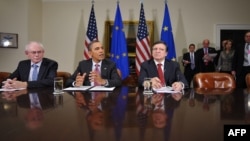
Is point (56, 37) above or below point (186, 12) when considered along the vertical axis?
below

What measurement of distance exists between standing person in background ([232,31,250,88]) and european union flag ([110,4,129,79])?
2081 mm

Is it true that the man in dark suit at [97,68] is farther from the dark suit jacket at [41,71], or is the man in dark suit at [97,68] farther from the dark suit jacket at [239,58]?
A: the dark suit jacket at [239,58]

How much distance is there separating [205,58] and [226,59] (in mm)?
418

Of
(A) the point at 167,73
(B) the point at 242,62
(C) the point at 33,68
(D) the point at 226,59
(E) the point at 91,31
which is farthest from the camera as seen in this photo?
(E) the point at 91,31

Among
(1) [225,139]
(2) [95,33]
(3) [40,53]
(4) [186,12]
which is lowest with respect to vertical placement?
(1) [225,139]

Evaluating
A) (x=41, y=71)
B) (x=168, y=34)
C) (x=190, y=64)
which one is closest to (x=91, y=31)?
(x=168, y=34)

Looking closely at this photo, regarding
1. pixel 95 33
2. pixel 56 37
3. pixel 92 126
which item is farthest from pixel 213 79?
pixel 56 37

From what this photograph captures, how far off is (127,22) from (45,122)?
4682 millimetres

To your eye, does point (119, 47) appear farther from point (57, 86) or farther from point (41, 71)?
point (57, 86)

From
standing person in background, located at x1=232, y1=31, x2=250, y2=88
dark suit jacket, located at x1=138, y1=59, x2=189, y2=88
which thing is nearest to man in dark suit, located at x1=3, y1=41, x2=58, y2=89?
dark suit jacket, located at x1=138, y1=59, x2=189, y2=88

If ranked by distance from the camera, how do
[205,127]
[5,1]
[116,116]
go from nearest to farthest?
[205,127] < [116,116] < [5,1]

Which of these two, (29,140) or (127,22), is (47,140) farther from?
(127,22)

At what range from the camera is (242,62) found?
4.32 m

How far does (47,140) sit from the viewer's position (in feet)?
2.35
